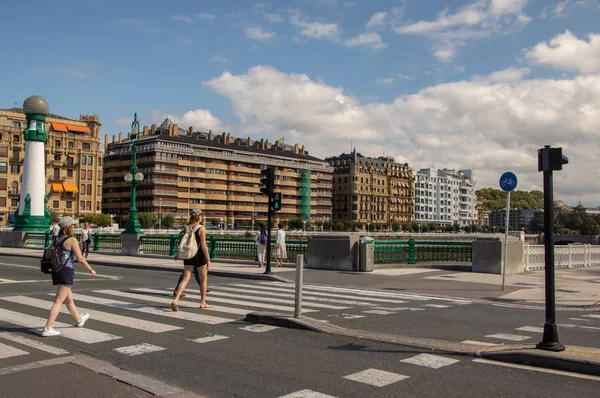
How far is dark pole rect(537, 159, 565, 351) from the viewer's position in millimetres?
7020

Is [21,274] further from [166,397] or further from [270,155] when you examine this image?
[270,155]

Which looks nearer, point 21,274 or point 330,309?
point 330,309

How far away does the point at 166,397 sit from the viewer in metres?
5.56

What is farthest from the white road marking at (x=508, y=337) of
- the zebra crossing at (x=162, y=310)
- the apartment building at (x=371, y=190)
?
the apartment building at (x=371, y=190)

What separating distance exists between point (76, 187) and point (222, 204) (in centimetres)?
3231

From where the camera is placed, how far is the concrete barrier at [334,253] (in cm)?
2140

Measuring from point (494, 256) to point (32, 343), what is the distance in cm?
1666

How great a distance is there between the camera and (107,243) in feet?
117

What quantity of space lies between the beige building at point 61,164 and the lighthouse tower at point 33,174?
201ft

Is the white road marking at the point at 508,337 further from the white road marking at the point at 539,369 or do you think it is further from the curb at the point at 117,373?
the curb at the point at 117,373

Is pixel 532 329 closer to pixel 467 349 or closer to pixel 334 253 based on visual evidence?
pixel 467 349

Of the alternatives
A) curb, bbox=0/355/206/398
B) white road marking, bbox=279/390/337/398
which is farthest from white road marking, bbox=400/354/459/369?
curb, bbox=0/355/206/398

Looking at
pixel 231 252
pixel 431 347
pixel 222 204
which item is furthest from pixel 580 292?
pixel 222 204

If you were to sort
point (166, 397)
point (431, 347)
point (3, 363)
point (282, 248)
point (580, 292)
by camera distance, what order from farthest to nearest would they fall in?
point (282, 248) < point (580, 292) < point (431, 347) < point (3, 363) < point (166, 397)
